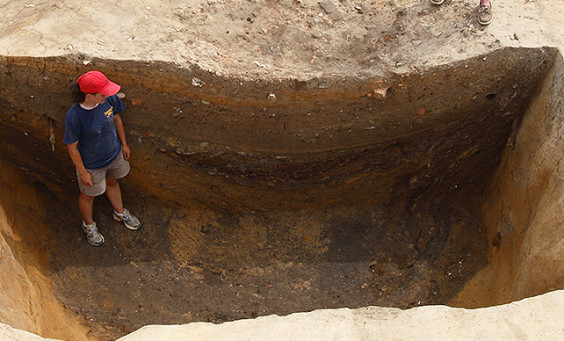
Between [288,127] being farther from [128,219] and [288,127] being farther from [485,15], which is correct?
[485,15]

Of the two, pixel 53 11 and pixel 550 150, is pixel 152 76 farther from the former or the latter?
pixel 550 150

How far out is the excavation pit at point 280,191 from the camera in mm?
3449

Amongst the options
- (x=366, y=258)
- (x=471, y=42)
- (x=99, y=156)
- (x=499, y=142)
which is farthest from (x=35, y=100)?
(x=499, y=142)

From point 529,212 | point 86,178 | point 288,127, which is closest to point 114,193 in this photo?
point 86,178

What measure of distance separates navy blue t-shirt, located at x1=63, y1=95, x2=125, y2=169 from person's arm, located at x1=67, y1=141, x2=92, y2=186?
0.04 m

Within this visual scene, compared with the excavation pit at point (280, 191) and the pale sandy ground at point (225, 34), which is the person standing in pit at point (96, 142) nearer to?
the excavation pit at point (280, 191)

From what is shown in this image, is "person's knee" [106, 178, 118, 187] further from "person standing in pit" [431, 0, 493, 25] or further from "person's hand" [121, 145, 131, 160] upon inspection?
"person standing in pit" [431, 0, 493, 25]

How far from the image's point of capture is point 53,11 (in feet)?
12.0

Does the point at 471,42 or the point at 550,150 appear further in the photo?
the point at 471,42

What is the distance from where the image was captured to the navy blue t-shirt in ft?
10.0

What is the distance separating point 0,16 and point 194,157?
163cm

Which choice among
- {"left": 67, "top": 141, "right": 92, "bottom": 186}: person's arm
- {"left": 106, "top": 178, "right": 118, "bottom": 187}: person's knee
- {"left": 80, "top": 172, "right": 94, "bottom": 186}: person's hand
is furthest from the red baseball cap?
{"left": 106, "top": 178, "right": 118, "bottom": 187}: person's knee

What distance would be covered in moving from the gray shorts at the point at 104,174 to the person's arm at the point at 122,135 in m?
0.04

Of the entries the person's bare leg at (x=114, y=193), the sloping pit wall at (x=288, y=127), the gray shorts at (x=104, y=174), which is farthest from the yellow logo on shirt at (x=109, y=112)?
the person's bare leg at (x=114, y=193)
